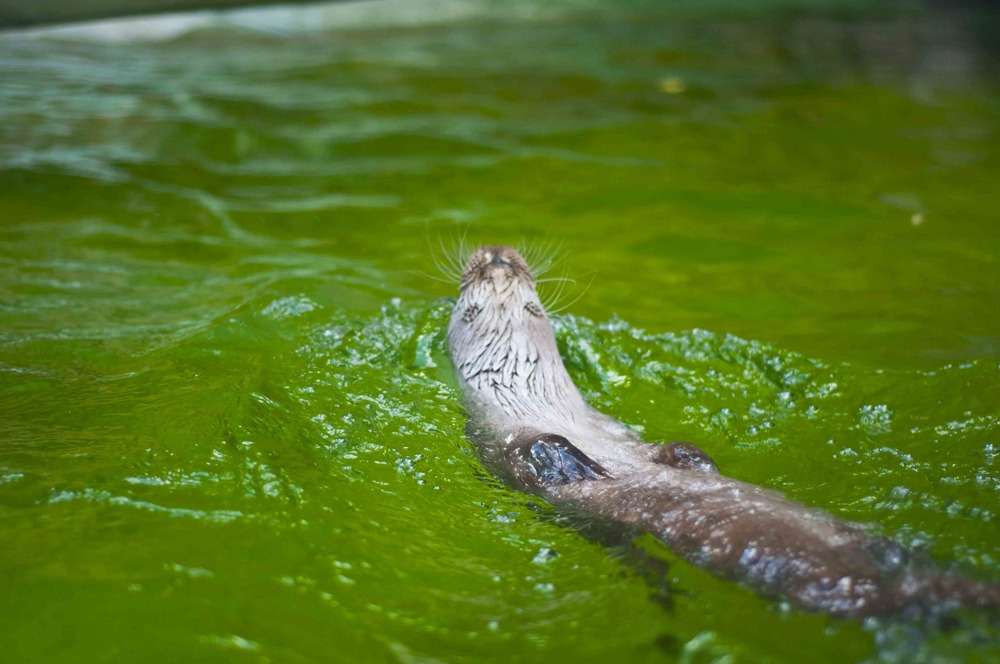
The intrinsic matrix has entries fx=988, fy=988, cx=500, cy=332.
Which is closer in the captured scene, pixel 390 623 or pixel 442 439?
pixel 390 623

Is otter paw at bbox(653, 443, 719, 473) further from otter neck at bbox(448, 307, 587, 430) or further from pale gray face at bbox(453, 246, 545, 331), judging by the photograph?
pale gray face at bbox(453, 246, 545, 331)

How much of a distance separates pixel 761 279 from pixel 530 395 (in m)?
2.42

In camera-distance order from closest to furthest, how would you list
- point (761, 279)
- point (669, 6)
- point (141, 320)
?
point (141, 320)
point (761, 279)
point (669, 6)

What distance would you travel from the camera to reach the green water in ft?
8.28

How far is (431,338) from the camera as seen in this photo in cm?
439

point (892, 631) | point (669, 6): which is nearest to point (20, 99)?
point (892, 631)

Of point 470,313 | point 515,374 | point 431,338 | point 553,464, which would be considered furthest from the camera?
point 431,338

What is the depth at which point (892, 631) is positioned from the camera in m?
2.24

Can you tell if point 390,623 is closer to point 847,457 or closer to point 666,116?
point 847,457

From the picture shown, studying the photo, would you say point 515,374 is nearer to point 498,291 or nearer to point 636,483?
point 498,291

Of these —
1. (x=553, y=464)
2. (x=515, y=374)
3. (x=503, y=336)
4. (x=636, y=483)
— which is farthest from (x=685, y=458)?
(x=503, y=336)

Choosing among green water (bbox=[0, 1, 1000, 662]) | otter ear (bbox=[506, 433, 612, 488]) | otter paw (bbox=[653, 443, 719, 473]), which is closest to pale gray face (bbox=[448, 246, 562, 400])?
green water (bbox=[0, 1, 1000, 662])

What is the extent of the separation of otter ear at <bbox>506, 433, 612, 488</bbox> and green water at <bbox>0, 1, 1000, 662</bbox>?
0.41 ft

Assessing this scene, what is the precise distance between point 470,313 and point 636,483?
1.22 metres
